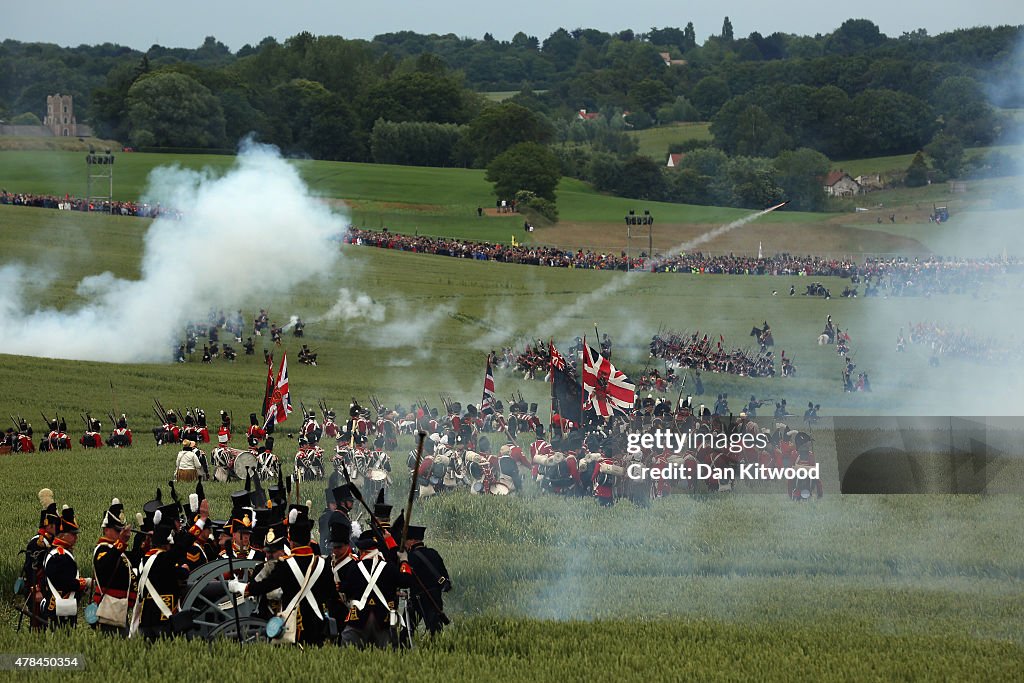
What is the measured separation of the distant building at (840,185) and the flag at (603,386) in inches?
4178

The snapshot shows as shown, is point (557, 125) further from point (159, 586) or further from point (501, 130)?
point (159, 586)

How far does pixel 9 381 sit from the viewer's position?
47.8m

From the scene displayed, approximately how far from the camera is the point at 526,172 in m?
125

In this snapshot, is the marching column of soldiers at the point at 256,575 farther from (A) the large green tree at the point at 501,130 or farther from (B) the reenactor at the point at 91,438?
(A) the large green tree at the point at 501,130

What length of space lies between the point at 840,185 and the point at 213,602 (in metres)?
128

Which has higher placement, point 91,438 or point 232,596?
point 232,596

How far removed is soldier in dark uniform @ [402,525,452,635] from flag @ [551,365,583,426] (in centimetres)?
1833

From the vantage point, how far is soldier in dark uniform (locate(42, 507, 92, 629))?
15969mm

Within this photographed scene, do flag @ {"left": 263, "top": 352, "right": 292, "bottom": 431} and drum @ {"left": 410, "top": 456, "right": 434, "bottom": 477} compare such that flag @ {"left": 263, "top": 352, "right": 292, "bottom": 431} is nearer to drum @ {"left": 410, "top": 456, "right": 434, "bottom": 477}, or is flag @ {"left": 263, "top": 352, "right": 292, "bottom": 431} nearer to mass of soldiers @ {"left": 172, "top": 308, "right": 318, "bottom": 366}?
drum @ {"left": 410, "top": 456, "right": 434, "bottom": 477}

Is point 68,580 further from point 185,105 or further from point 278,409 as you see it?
point 185,105

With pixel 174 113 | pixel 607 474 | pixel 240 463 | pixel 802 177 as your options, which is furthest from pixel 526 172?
pixel 607 474

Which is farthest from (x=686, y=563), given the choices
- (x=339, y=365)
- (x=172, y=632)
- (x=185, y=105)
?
(x=185, y=105)

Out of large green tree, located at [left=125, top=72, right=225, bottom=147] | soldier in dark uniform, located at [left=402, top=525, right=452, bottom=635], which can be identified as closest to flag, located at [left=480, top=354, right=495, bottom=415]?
soldier in dark uniform, located at [left=402, top=525, right=452, bottom=635]

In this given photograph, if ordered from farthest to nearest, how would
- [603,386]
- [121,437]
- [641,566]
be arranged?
[121,437], [603,386], [641,566]
